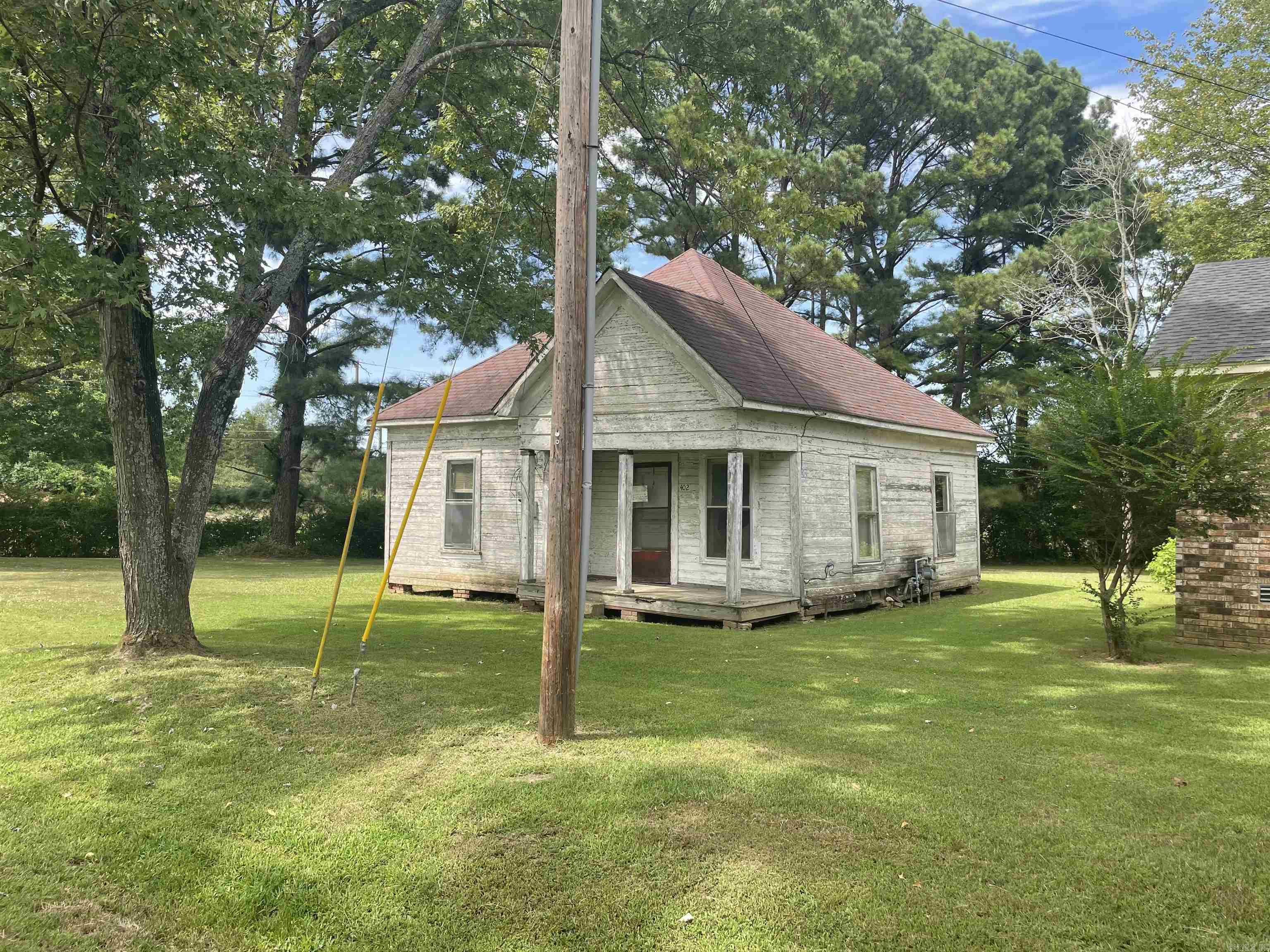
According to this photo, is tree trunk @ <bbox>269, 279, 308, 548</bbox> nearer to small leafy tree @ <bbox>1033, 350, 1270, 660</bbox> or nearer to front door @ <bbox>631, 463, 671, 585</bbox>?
front door @ <bbox>631, 463, 671, 585</bbox>

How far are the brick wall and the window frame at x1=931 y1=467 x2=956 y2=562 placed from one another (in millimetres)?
6401

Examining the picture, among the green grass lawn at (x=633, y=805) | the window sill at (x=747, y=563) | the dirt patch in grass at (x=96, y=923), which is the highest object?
the window sill at (x=747, y=563)

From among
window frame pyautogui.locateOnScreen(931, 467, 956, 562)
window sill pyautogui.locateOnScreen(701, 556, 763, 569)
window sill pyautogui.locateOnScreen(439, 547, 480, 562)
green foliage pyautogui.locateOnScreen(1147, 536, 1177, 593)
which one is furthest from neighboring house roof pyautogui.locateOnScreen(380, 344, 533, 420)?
green foliage pyautogui.locateOnScreen(1147, 536, 1177, 593)

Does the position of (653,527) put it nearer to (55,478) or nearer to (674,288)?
(674,288)

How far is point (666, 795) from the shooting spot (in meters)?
5.41

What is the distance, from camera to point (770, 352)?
15688 millimetres

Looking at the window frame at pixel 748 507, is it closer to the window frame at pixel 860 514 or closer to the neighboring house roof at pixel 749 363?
the neighboring house roof at pixel 749 363

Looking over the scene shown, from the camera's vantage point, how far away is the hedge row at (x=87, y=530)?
26016 millimetres

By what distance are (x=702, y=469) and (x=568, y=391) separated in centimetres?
891

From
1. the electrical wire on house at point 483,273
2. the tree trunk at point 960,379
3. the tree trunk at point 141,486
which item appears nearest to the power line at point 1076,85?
the tree trunk at point 960,379

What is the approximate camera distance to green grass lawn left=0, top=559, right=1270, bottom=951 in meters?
3.91

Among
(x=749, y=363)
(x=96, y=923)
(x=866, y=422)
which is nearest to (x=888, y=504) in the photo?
(x=866, y=422)

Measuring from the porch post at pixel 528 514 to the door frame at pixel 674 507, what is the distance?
1918 mm

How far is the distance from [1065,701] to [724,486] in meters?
7.75
